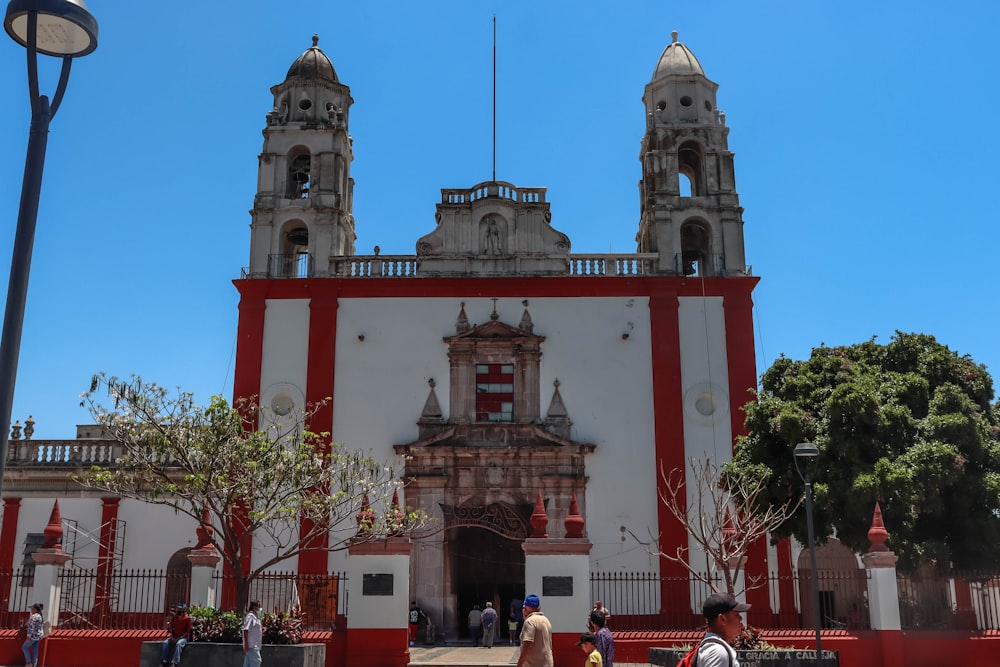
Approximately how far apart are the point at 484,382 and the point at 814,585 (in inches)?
444

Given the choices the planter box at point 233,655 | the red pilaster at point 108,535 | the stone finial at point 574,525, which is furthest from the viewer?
the red pilaster at point 108,535

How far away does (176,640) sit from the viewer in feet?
47.3

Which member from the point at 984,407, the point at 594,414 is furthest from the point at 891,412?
the point at 594,414

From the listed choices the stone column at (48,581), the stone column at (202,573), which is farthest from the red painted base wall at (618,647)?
the stone column at (202,573)

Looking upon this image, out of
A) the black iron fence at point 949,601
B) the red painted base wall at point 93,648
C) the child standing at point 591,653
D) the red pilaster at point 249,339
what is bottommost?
the red painted base wall at point 93,648

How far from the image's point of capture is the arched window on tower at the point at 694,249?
85.8 ft

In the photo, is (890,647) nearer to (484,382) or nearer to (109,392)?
(484,382)

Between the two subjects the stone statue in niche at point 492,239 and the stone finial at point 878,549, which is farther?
the stone statue in niche at point 492,239

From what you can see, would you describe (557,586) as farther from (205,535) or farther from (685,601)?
(205,535)

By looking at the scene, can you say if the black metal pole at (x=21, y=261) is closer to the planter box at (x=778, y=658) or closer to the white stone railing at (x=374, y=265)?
the planter box at (x=778, y=658)

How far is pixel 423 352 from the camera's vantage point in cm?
2447

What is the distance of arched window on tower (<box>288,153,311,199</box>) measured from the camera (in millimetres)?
27031

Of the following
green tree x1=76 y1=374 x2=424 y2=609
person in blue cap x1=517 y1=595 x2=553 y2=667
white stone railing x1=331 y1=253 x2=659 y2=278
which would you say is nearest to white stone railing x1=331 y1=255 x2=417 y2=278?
white stone railing x1=331 y1=253 x2=659 y2=278

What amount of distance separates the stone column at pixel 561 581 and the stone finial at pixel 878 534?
4733 millimetres
